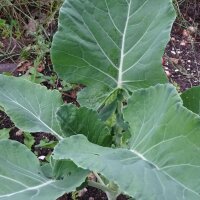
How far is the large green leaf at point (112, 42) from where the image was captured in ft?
4.36

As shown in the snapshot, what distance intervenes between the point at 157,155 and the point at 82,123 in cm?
29

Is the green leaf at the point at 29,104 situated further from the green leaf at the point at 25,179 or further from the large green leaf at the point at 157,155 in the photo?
the large green leaf at the point at 157,155

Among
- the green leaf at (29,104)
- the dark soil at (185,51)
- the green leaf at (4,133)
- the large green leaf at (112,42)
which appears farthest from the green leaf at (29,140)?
the dark soil at (185,51)

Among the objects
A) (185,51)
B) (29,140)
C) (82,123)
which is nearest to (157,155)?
(82,123)

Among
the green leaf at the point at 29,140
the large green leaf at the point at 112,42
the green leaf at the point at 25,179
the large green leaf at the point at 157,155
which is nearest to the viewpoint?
the large green leaf at the point at 157,155

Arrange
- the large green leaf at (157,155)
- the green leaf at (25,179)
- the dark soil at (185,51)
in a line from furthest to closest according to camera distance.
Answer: the dark soil at (185,51) → the green leaf at (25,179) → the large green leaf at (157,155)

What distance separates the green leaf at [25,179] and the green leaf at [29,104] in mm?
131

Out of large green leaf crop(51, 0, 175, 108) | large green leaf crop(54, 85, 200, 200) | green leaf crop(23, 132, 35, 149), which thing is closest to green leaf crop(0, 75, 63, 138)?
large green leaf crop(51, 0, 175, 108)

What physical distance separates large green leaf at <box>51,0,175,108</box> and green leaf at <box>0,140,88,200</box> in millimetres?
275

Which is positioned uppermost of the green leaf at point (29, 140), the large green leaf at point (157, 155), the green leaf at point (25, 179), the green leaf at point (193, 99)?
the green leaf at point (193, 99)

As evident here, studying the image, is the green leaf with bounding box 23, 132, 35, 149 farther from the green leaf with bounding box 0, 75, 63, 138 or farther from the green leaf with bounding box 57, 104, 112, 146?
the green leaf with bounding box 57, 104, 112, 146

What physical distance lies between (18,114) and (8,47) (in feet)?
3.48

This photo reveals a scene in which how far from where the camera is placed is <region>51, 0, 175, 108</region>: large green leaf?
1.33 m

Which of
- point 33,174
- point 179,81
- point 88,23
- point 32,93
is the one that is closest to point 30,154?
point 33,174
